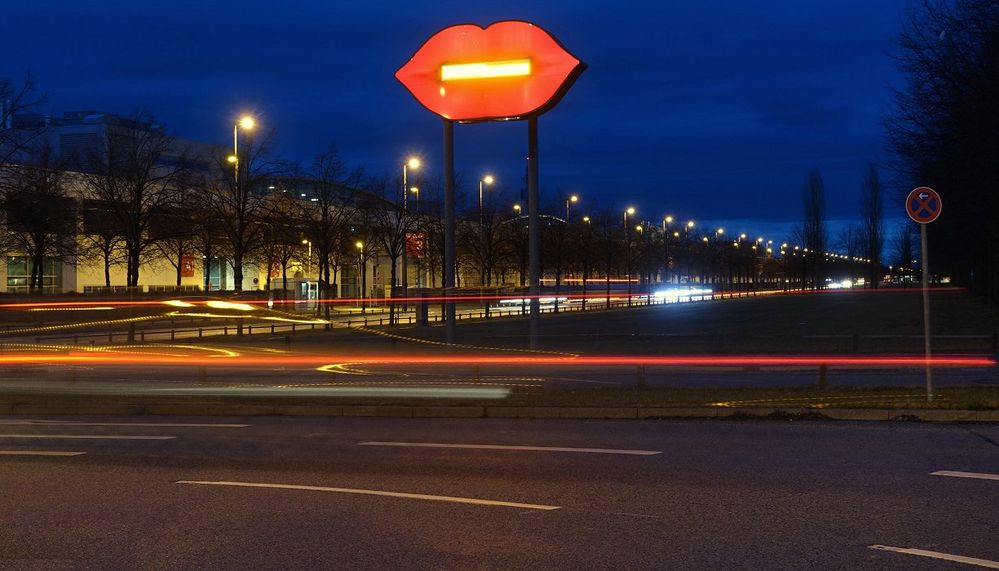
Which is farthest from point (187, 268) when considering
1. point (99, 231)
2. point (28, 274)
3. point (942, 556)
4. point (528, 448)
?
point (942, 556)

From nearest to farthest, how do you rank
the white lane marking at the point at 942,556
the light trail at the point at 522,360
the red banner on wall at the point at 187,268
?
the white lane marking at the point at 942,556
the light trail at the point at 522,360
the red banner on wall at the point at 187,268

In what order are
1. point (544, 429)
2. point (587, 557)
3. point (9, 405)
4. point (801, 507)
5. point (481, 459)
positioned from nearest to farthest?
point (587, 557), point (801, 507), point (481, 459), point (544, 429), point (9, 405)

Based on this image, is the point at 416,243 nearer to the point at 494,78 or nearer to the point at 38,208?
the point at 38,208

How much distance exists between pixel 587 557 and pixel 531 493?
93.6 inches

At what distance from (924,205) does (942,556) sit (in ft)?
32.2

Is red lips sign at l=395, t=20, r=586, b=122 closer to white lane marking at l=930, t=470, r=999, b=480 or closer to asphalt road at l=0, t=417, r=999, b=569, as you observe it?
asphalt road at l=0, t=417, r=999, b=569

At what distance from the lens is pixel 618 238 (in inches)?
3455

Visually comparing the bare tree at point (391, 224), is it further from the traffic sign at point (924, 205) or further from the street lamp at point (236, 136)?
the traffic sign at point (924, 205)

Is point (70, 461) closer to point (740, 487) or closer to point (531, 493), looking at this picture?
point (531, 493)

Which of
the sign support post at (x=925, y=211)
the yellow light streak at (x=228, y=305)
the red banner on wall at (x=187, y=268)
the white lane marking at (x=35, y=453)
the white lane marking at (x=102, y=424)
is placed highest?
the red banner on wall at (x=187, y=268)

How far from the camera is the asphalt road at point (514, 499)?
6.96m

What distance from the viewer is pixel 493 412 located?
16.1 metres

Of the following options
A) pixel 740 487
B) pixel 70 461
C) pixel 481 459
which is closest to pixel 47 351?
pixel 70 461

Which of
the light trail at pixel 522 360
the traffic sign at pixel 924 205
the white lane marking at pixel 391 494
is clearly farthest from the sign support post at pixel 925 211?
the white lane marking at pixel 391 494
